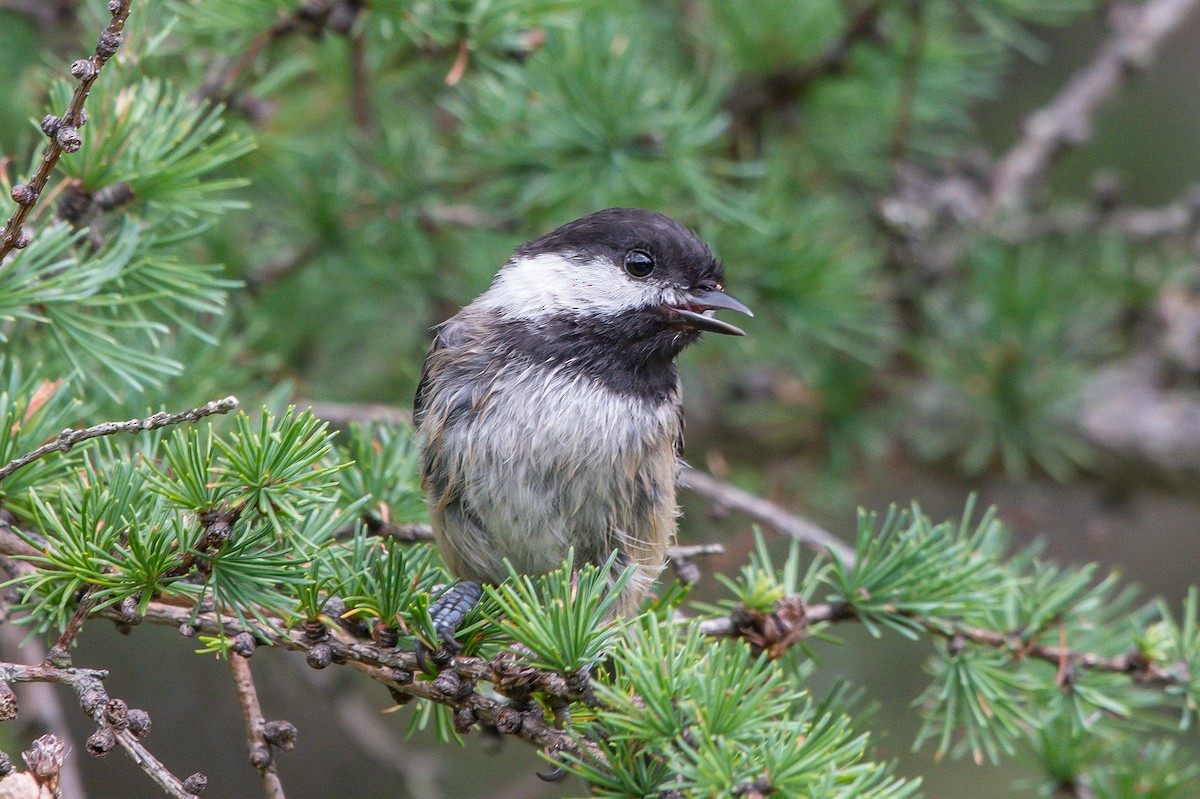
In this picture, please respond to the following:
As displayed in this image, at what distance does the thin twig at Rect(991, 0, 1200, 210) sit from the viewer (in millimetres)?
2889

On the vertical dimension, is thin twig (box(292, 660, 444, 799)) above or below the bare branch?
below

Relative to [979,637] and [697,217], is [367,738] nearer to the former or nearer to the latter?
[697,217]

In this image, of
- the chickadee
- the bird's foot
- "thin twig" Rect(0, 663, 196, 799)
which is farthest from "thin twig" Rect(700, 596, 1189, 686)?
"thin twig" Rect(0, 663, 196, 799)

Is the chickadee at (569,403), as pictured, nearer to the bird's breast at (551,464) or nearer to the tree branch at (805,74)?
the bird's breast at (551,464)

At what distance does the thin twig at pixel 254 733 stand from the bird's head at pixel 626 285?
773mm

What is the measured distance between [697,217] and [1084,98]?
1258mm

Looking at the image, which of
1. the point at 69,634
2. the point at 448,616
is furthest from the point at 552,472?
the point at 69,634

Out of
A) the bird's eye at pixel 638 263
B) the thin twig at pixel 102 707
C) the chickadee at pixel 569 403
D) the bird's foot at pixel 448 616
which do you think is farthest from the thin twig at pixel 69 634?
the bird's eye at pixel 638 263

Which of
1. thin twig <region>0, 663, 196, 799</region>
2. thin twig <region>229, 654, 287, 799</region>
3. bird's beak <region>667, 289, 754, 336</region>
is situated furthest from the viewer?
bird's beak <region>667, 289, 754, 336</region>

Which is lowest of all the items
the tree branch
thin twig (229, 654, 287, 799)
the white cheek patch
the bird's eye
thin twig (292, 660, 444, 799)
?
thin twig (292, 660, 444, 799)

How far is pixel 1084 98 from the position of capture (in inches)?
116

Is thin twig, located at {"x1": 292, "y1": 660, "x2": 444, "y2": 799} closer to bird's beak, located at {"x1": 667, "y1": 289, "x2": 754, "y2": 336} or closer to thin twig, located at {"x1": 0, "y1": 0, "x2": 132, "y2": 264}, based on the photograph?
bird's beak, located at {"x1": 667, "y1": 289, "x2": 754, "y2": 336}

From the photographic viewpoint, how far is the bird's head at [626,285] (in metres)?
1.85

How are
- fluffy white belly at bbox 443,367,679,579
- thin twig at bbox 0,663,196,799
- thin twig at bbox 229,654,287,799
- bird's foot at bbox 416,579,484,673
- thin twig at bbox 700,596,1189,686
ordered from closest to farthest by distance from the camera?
1. thin twig at bbox 0,663,196,799
2. thin twig at bbox 229,654,287,799
3. bird's foot at bbox 416,579,484,673
4. thin twig at bbox 700,596,1189,686
5. fluffy white belly at bbox 443,367,679,579
